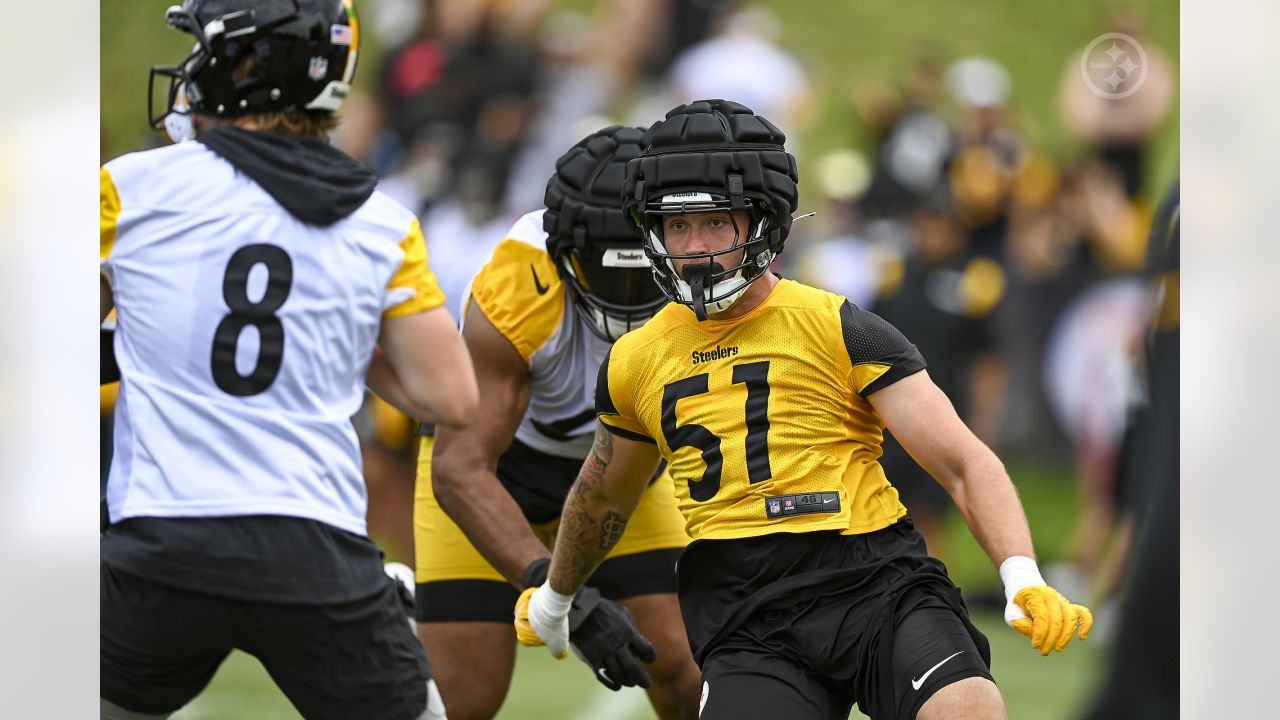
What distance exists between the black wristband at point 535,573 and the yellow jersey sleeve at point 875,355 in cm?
122

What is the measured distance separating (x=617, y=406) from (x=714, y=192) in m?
0.56

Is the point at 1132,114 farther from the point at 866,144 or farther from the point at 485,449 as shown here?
the point at 485,449

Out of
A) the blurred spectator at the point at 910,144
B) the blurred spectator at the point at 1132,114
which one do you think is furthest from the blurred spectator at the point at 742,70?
the blurred spectator at the point at 1132,114

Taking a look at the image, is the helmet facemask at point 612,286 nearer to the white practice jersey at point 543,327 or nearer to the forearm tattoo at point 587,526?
the white practice jersey at point 543,327

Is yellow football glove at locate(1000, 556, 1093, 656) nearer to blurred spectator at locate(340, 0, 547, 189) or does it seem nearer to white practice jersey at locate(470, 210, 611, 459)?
white practice jersey at locate(470, 210, 611, 459)

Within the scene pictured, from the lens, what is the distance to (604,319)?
4.87 meters

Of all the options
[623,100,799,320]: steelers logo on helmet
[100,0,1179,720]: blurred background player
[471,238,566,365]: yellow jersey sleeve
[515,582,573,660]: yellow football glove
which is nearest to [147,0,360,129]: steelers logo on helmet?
[623,100,799,320]: steelers logo on helmet

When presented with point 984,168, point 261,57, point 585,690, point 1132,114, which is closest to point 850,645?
point 261,57

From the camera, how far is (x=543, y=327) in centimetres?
494

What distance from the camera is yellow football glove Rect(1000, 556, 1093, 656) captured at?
337 cm

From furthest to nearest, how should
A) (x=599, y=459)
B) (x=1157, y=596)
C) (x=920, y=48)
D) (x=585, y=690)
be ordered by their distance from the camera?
(x=920, y=48), (x=585, y=690), (x=1157, y=596), (x=599, y=459)
